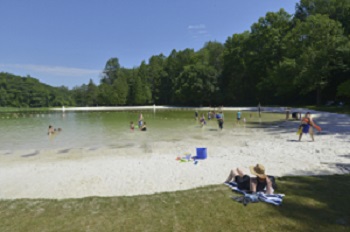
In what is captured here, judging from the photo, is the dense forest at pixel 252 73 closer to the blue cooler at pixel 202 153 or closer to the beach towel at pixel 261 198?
the blue cooler at pixel 202 153

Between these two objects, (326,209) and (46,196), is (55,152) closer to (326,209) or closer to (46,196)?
(46,196)

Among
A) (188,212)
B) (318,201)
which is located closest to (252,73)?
(318,201)

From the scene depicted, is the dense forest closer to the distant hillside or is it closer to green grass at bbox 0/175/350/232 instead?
the distant hillside

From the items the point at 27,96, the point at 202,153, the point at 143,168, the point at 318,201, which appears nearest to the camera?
the point at 318,201

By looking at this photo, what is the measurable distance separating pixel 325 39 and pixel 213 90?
32.5 meters

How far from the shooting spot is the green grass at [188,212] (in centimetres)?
513

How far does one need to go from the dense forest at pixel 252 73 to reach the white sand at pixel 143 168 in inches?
1029

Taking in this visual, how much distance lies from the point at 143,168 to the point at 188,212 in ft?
15.0

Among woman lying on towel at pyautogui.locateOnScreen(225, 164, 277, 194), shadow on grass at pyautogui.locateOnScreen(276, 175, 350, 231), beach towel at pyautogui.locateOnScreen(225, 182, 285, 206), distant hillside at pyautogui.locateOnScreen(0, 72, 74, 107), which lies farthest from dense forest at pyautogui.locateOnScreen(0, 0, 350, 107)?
beach towel at pyautogui.locateOnScreen(225, 182, 285, 206)

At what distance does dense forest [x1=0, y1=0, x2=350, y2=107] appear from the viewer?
44750 millimetres

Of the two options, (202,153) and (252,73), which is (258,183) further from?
(252,73)

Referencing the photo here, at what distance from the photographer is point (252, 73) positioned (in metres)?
65.4

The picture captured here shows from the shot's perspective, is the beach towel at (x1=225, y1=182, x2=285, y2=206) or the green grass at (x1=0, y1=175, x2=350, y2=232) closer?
the green grass at (x1=0, y1=175, x2=350, y2=232)

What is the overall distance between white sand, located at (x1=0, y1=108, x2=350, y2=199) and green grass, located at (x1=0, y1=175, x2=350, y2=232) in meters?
0.99
